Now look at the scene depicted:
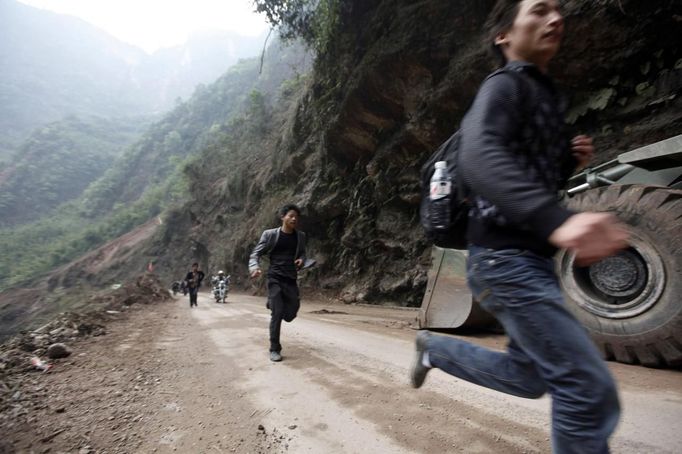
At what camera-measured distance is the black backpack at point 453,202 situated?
148 cm

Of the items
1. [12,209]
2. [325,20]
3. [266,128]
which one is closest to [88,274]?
[266,128]

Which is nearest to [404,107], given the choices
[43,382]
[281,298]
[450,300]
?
[450,300]

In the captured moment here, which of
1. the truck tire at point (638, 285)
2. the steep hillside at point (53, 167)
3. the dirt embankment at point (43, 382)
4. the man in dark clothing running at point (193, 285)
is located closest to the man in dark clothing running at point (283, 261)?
the dirt embankment at point (43, 382)

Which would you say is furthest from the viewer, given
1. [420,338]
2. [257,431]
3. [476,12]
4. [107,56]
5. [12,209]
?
[107,56]

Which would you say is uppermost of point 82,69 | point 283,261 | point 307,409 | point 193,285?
point 82,69

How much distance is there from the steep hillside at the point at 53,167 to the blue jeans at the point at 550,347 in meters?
78.2

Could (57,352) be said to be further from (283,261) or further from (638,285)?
(638,285)

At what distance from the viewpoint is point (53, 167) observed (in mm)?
68250

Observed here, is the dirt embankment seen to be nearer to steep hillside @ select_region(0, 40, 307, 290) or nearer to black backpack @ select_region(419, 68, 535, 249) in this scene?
black backpack @ select_region(419, 68, 535, 249)

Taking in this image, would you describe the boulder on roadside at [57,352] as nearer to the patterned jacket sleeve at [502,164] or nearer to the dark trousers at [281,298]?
the dark trousers at [281,298]

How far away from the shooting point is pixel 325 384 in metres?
3.29

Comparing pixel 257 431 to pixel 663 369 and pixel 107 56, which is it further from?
pixel 107 56

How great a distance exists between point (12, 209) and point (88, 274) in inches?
1393

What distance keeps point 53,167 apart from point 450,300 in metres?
86.1
